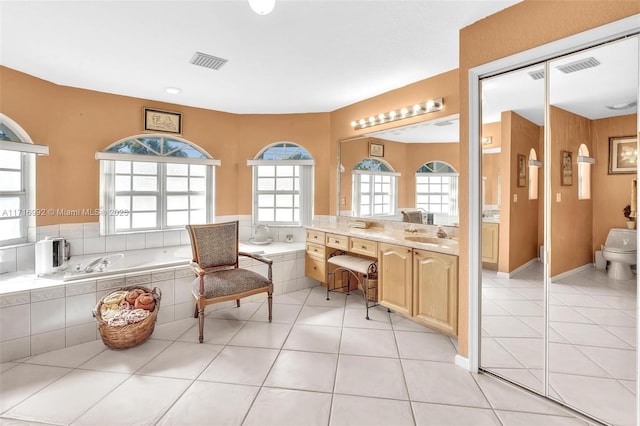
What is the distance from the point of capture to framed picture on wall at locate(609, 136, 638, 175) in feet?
4.92

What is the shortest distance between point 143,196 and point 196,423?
116 inches

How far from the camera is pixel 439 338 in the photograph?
8.45 ft

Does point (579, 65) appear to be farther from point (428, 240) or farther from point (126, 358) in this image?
point (126, 358)

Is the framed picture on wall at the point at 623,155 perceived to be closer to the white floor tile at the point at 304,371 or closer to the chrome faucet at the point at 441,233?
the chrome faucet at the point at 441,233

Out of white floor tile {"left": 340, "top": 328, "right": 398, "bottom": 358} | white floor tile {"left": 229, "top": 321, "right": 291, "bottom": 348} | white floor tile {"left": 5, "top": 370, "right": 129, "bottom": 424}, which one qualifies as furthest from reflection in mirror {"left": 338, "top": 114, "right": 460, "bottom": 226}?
white floor tile {"left": 5, "top": 370, "right": 129, "bottom": 424}

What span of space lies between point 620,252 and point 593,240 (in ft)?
0.46

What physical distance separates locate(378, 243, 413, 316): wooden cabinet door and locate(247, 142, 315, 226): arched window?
5.31 feet

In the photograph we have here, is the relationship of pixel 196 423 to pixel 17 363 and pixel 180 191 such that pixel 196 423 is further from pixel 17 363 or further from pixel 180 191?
pixel 180 191

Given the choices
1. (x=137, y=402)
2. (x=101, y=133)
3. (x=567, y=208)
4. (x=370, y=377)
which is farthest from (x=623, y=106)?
(x=101, y=133)

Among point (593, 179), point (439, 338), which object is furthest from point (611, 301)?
Answer: point (439, 338)

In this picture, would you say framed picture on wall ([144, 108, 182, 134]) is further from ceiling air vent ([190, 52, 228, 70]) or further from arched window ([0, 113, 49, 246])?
ceiling air vent ([190, 52, 228, 70])

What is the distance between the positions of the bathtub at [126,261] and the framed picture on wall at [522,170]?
2640 millimetres

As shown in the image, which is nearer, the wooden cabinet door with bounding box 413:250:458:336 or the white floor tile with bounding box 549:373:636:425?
the white floor tile with bounding box 549:373:636:425

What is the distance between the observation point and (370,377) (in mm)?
2031
